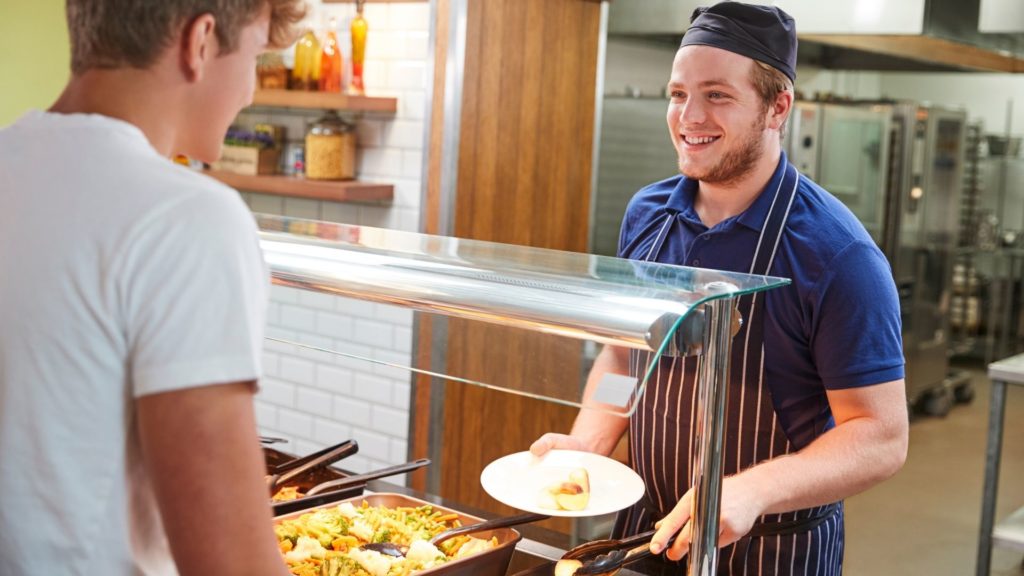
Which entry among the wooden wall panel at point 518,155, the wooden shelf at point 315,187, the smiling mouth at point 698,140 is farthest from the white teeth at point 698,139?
the wooden shelf at point 315,187

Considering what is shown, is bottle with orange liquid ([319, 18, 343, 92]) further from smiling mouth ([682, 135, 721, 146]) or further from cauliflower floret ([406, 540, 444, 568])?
cauliflower floret ([406, 540, 444, 568])

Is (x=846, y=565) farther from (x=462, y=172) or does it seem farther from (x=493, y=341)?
(x=493, y=341)

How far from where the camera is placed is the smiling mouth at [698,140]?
7.02ft

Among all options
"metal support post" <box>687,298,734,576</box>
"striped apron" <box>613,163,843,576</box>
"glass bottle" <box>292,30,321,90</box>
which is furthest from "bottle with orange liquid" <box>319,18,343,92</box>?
"metal support post" <box>687,298,734,576</box>

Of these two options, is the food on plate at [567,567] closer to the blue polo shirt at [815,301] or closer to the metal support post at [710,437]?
the metal support post at [710,437]

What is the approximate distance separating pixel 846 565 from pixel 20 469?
4420 millimetres

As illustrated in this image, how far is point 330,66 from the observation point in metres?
4.38

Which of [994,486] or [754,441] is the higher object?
[754,441]

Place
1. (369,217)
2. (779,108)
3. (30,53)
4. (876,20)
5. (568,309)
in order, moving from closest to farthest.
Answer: (568,309), (779,108), (369,217), (876,20), (30,53)

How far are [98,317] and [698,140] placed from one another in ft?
4.74

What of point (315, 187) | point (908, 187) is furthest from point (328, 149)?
point (908, 187)

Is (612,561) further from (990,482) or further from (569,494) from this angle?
(990,482)

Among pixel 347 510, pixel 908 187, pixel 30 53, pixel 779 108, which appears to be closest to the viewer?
pixel 347 510

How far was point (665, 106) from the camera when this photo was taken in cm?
567
